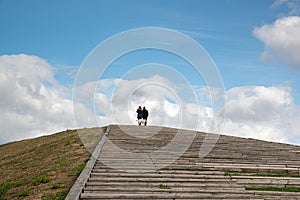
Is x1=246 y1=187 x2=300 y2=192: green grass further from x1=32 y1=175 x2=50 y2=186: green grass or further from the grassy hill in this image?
x1=32 y1=175 x2=50 y2=186: green grass

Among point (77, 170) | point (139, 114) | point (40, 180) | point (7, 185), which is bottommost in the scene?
point (7, 185)

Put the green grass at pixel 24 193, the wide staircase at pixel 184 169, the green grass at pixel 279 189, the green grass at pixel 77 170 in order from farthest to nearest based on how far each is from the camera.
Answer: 1. the green grass at pixel 77 170
2. the green grass at pixel 279 189
3. the wide staircase at pixel 184 169
4. the green grass at pixel 24 193

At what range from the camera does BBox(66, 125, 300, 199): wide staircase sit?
10.4 m

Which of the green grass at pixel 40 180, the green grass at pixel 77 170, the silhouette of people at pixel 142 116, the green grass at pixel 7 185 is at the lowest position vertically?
the green grass at pixel 7 185

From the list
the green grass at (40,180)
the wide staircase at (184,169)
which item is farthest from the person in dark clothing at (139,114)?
the green grass at (40,180)

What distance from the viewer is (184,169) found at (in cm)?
1288

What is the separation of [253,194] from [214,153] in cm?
525

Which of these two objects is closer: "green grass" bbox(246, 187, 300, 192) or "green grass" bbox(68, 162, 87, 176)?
"green grass" bbox(246, 187, 300, 192)

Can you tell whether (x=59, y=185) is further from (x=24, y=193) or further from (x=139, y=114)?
(x=139, y=114)

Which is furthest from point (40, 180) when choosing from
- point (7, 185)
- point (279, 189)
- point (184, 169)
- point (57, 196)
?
point (279, 189)

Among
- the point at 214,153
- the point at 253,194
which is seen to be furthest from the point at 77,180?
the point at 214,153

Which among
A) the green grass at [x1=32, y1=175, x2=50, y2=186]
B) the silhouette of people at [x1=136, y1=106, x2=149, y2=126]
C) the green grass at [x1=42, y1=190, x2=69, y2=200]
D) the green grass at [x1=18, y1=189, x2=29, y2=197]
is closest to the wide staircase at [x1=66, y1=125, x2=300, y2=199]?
the green grass at [x1=42, y1=190, x2=69, y2=200]

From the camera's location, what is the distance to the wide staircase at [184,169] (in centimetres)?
1042

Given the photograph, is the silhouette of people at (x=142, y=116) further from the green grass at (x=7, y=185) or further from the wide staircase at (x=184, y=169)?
the green grass at (x=7, y=185)
